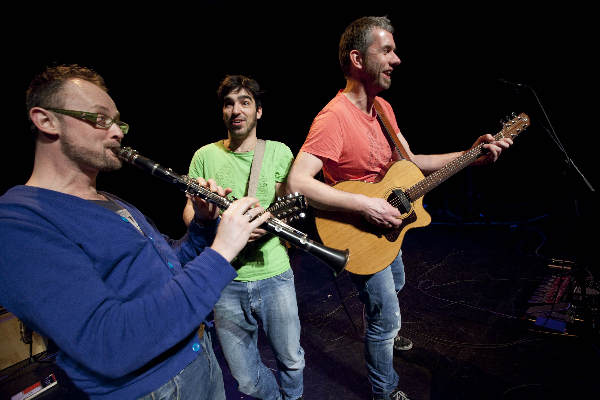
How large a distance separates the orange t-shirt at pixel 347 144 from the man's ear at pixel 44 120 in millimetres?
1346

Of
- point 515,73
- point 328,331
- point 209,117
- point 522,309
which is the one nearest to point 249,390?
point 328,331

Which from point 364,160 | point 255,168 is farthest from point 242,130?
point 364,160

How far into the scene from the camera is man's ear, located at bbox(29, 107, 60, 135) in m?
1.04

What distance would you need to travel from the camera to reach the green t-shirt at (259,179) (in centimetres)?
200

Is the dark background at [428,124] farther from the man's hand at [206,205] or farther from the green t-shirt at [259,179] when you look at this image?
the man's hand at [206,205]

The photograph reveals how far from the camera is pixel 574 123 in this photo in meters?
6.01

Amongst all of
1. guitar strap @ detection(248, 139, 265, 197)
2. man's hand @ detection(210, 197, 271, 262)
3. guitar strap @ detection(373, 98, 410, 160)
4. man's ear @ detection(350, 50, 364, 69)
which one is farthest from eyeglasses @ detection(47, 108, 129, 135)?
guitar strap @ detection(373, 98, 410, 160)

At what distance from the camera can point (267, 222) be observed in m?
1.36

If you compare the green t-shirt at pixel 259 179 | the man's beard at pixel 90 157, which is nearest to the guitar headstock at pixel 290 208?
the green t-shirt at pixel 259 179

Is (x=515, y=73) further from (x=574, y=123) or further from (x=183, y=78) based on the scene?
(x=183, y=78)

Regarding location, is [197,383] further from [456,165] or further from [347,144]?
[456,165]

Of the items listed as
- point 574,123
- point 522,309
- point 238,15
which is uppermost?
point 238,15

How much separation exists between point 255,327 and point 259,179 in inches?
41.8

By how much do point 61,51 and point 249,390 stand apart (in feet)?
12.9
